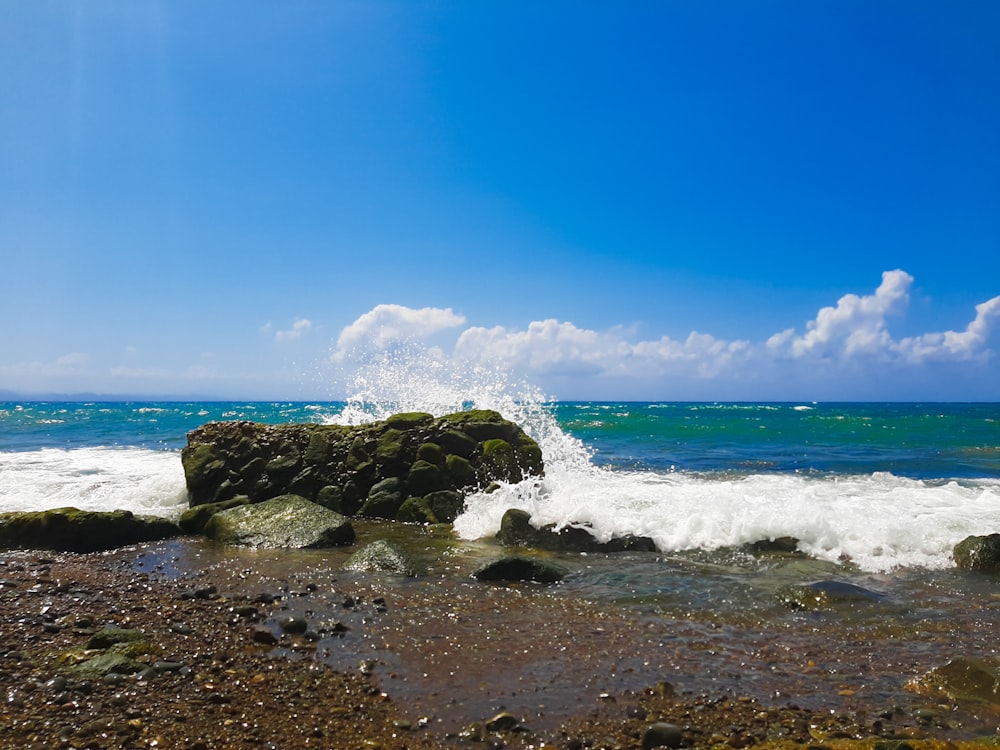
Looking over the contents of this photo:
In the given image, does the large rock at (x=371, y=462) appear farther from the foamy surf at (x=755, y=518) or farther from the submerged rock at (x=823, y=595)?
the submerged rock at (x=823, y=595)

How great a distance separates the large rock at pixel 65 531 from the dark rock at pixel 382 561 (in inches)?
193

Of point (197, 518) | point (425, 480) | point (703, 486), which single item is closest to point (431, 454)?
point (425, 480)

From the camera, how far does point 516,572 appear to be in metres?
8.87

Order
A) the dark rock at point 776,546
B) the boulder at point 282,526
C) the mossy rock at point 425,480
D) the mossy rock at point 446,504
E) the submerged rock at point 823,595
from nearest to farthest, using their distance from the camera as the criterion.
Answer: the submerged rock at point 823,595
the dark rock at point 776,546
the boulder at point 282,526
the mossy rock at point 446,504
the mossy rock at point 425,480

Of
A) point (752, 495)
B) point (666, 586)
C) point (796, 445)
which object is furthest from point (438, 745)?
point (796, 445)

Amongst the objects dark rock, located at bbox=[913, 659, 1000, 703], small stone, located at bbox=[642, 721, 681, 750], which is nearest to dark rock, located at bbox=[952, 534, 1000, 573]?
dark rock, located at bbox=[913, 659, 1000, 703]

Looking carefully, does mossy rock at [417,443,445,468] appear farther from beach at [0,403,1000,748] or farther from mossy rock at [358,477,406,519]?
beach at [0,403,1000,748]

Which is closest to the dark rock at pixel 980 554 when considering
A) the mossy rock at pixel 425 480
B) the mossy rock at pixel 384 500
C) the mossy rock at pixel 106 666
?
the mossy rock at pixel 425 480

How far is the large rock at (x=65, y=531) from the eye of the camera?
1095cm

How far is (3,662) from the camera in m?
5.64

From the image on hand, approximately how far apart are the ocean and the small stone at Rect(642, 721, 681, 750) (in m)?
6.53

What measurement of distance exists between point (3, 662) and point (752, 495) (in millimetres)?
13690

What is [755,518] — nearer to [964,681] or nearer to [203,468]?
[964,681]

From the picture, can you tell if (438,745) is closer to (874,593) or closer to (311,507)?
(874,593)
